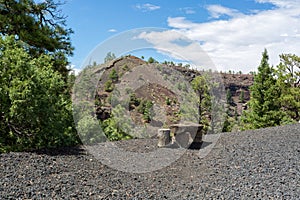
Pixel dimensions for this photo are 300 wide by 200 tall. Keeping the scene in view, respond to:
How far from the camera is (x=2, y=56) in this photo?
5.29 meters

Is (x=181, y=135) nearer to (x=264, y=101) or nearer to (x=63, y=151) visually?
(x=63, y=151)

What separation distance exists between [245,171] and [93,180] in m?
2.21

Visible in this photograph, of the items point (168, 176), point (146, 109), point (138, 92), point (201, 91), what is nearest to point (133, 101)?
point (138, 92)

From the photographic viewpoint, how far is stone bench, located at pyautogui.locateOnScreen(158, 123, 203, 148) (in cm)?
634

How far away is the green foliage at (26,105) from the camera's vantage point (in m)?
4.97

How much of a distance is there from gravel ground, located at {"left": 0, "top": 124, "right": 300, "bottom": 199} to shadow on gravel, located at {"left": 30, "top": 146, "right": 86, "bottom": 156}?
0.02m

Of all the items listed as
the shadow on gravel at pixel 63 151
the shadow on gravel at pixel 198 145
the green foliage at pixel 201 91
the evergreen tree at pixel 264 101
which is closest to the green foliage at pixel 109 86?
the shadow on gravel at pixel 63 151

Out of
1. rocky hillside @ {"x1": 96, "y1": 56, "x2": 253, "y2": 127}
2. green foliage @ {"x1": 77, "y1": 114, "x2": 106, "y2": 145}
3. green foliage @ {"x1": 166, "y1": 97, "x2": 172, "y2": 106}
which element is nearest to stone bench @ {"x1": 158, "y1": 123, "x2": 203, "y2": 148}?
rocky hillside @ {"x1": 96, "y1": 56, "x2": 253, "y2": 127}

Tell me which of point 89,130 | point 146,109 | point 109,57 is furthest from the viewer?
point 89,130

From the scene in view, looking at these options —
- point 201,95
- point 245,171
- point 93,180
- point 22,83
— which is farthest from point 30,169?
point 201,95

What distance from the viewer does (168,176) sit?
4.45 m

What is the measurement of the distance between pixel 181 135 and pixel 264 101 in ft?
23.2

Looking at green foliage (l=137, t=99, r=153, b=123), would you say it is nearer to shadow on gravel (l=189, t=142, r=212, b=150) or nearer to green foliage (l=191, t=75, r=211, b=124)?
shadow on gravel (l=189, t=142, r=212, b=150)

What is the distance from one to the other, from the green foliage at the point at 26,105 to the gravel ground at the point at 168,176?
47 centimetres
